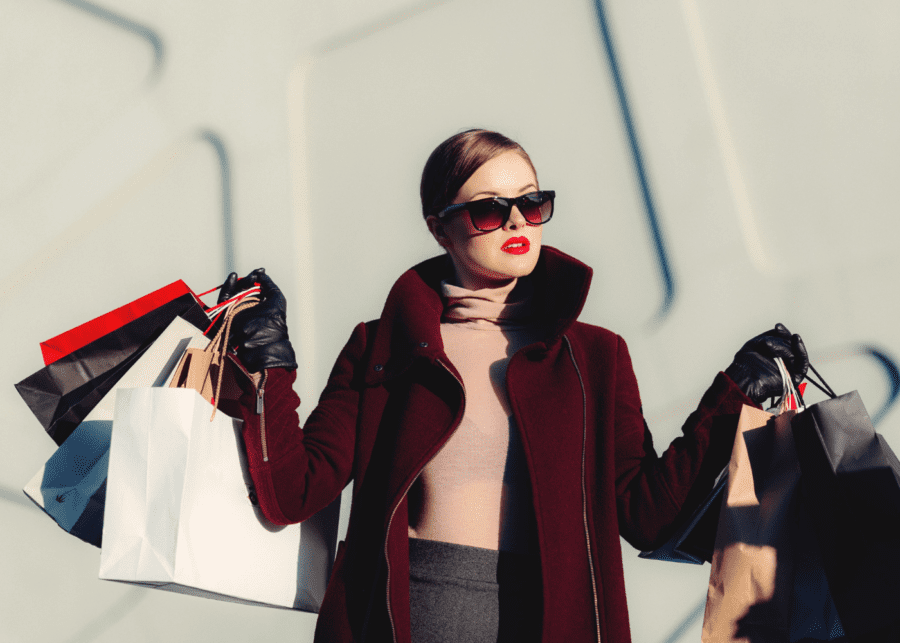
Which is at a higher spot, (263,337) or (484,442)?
(263,337)

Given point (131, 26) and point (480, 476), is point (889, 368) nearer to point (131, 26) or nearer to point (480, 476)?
point (480, 476)

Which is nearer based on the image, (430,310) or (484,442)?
(484,442)

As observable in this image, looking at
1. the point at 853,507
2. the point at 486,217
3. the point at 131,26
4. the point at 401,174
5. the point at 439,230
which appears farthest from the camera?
the point at 131,26

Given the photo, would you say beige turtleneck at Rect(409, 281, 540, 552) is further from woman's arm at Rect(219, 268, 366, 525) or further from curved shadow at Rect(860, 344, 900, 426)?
curved shadow at Rect(860, 344, 900, 426)

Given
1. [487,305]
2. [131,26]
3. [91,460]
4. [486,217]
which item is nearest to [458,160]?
[486,217]

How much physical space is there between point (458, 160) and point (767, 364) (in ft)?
1.75

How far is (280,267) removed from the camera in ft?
5.84

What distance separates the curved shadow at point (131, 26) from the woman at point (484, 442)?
103 centimetres

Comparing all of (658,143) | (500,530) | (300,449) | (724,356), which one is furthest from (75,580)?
(658,143)

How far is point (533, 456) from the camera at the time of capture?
948 mm

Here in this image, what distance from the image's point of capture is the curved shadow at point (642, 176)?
158 cm

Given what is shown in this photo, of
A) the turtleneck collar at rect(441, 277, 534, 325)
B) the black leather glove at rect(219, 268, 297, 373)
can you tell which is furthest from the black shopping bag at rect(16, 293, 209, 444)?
the turtleneck collar at rect(441, 277, 534, 325)

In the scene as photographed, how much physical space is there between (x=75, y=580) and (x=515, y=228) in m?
1.49

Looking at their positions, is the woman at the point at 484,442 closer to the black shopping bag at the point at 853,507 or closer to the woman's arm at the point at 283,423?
the woman's arm at the point at 283,423
